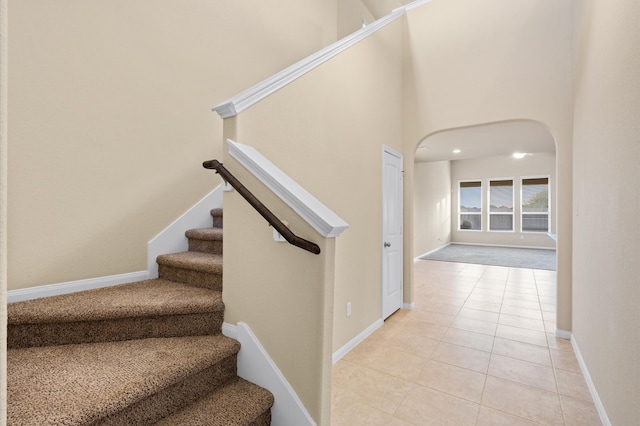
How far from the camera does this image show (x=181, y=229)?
2.56 meters

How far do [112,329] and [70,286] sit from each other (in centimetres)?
59

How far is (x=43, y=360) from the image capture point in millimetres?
1412

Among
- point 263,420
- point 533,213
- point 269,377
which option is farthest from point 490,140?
point 533,213

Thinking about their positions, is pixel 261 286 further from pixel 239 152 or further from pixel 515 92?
pixel 515 92

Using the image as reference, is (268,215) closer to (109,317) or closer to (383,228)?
(109,317)

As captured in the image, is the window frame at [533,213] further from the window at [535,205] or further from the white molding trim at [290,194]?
the white molding trim at [290,194]

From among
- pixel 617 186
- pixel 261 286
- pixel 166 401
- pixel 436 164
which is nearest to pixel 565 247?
pixel 617 186

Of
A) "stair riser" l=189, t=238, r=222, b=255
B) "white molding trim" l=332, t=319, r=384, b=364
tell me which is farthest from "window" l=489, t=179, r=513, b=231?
"stair riser" l=189, t=238, r=222, b=255

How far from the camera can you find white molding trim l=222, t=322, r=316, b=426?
4.93 ft

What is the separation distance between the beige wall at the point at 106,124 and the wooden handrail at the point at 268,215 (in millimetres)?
972

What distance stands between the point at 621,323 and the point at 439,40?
3765mm

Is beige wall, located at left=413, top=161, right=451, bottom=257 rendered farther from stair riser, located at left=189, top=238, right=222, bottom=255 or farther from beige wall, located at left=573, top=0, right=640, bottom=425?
stair riser, located at left=189, top=238, right=222, bottom=255

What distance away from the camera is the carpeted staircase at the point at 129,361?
1149 mm

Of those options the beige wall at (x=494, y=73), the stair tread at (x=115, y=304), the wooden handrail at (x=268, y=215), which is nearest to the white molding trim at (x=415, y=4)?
the beige wall at (x=494, y=73)
